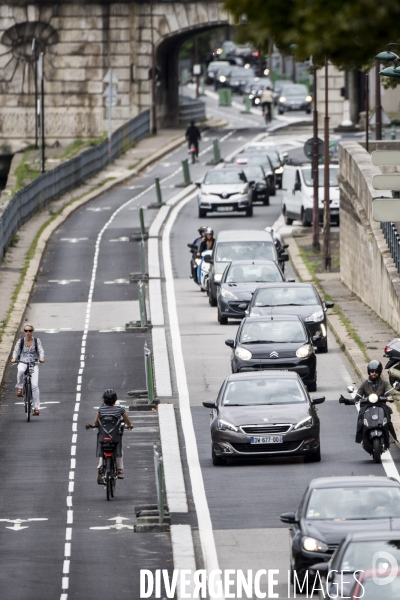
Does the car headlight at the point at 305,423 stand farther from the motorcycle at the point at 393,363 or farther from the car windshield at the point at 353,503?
the car windshield at the point at 353,503

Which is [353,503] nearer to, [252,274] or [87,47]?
[252,274]

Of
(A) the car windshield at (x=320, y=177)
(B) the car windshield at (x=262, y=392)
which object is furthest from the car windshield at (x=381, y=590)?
(A) the car windshield at (x=320, y=177)

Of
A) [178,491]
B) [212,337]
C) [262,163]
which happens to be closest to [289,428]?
[178,491]

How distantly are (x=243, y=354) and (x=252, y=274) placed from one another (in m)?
8.77

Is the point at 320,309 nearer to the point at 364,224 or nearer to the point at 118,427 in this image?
the point at 364,224

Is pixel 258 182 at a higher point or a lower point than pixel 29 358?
higher

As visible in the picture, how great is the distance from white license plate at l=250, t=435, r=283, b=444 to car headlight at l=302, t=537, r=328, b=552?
6.76m

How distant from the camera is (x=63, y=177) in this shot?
2404 inches

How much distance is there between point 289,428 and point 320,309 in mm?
9763

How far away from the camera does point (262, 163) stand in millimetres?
61781

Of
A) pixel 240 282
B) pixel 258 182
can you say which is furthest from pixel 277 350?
pixel 258 182

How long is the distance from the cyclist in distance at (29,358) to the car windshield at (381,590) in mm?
14119

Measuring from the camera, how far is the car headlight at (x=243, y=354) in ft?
92.2

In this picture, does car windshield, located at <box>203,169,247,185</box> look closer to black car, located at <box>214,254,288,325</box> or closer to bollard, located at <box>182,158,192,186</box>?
bollard, located at <box>182,158,192,186</box>
